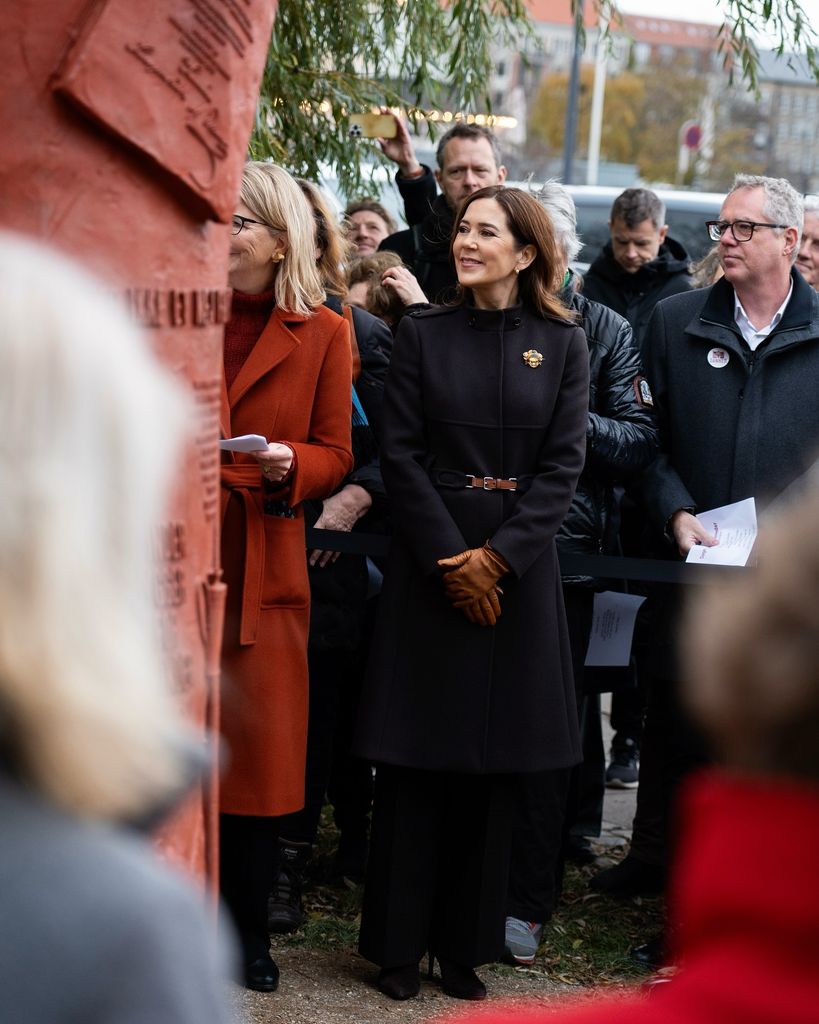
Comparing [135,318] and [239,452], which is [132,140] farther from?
[239,452]

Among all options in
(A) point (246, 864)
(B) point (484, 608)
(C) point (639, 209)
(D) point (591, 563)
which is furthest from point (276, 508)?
(C) point (639, 209)

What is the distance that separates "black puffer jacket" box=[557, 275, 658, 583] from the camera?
5078 mm

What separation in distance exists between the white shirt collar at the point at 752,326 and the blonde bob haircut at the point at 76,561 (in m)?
3.99

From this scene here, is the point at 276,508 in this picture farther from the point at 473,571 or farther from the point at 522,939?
the point at 522,939

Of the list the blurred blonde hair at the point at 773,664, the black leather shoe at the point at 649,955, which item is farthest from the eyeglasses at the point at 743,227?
the blurred blonde hair at the point at 773,664

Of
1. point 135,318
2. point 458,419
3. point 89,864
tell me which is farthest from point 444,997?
point 89,864

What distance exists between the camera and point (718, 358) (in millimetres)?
5121

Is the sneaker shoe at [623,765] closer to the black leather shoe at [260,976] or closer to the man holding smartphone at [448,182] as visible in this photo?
the man holding smartphone at [448,182]

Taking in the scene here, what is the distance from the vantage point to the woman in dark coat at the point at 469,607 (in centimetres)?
441

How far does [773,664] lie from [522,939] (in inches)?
152

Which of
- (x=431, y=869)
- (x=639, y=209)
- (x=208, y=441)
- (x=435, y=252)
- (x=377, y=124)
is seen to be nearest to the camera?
(x=208, y=441)

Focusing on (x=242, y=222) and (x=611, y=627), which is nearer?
(x=242, y=222)

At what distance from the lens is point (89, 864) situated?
1.25 metres

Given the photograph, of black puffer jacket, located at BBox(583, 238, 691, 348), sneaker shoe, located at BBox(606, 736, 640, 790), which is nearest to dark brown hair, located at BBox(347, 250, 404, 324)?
black puffer jacket, located at BBox(583, 238, 691, 348)
